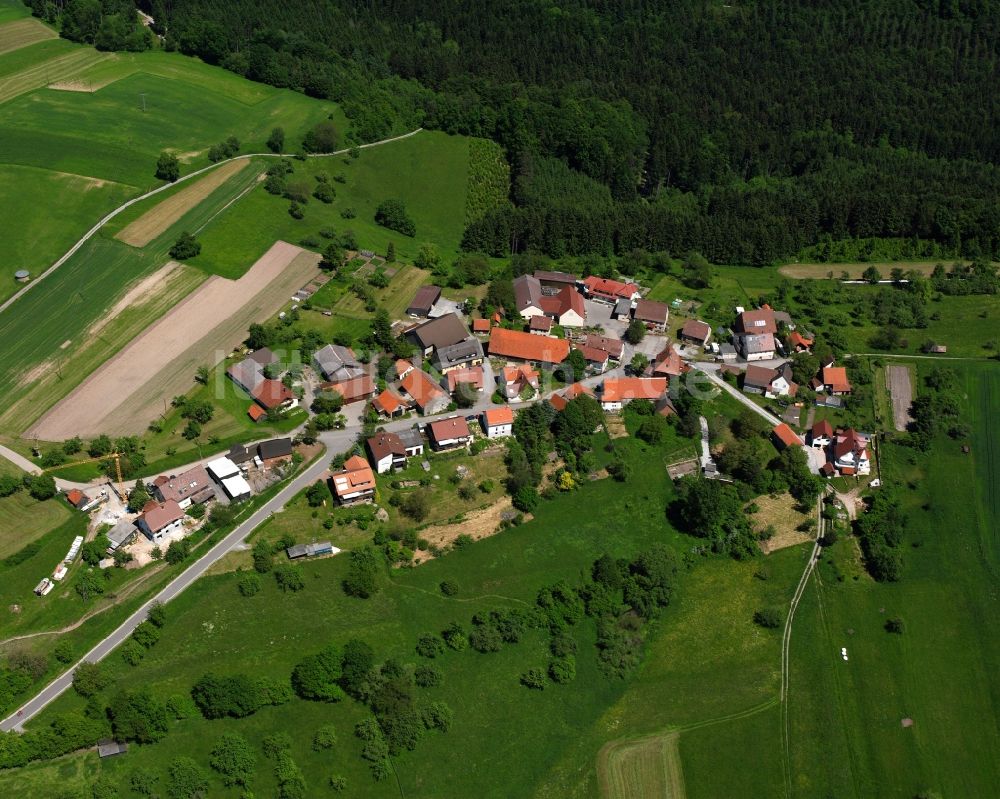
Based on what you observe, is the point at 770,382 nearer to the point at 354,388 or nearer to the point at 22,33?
the point at 354,388

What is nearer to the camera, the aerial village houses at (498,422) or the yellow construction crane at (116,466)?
the yellow construction crane at (116,466)

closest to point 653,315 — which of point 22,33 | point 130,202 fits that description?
point 130,202

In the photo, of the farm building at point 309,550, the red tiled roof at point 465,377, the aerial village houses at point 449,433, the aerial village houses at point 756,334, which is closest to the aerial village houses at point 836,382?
the aerial village houses at point 756,334

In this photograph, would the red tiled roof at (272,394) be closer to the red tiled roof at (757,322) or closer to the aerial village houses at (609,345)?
the aerial village houses at (609,345)

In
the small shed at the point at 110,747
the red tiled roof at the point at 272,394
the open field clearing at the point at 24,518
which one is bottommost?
the small shed at the point at 110,747

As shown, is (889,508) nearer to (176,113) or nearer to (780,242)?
(780,242)

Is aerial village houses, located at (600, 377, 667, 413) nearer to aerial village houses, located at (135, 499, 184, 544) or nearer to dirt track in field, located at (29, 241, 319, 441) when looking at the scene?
dirt track in field, located at (29, 241, 319, 441)

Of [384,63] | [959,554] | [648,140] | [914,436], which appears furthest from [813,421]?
[384,63]

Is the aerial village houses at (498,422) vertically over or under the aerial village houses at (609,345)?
under
